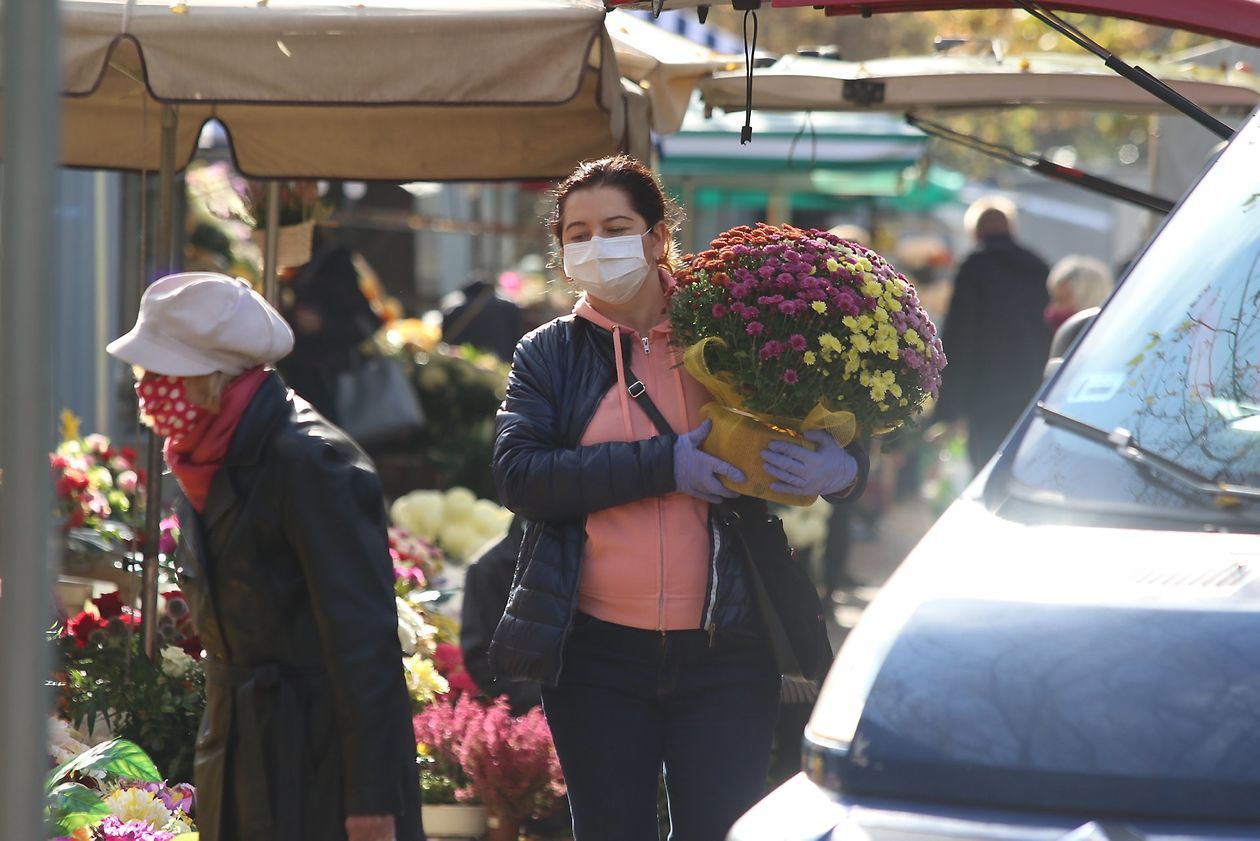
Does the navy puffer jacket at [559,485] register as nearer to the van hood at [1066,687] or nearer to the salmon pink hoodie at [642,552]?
the salmon pink hoodie at [642,552]

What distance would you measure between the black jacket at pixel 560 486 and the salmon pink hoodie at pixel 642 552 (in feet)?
0.10

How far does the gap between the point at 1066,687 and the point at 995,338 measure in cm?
697

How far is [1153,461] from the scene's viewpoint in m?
2.76

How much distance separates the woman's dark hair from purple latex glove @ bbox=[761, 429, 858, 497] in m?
0.56

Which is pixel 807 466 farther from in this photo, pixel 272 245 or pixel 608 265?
pixel 272 245

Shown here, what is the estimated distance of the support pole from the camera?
5.99 metres

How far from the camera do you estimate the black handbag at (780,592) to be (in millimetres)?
3268

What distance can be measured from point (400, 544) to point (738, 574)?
11.1 ft

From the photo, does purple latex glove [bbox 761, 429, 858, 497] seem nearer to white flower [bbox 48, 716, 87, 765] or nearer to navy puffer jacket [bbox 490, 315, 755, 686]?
navy puffer jacket [bbox 490, 315, 755, 686]

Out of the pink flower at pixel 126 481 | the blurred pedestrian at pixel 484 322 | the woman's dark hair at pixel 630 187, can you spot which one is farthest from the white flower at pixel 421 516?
the woman's dark hair at pixel 630 187

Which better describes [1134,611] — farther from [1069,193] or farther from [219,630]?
[1069,193]

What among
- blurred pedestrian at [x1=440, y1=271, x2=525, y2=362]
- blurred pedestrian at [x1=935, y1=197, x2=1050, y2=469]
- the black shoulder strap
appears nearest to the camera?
the black shoulder strap

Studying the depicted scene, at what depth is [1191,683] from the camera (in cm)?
224

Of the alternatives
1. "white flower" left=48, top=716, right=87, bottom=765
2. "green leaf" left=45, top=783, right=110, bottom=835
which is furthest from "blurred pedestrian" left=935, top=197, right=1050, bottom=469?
"green leaf" left=45, top=783, right=110, bottom=835
